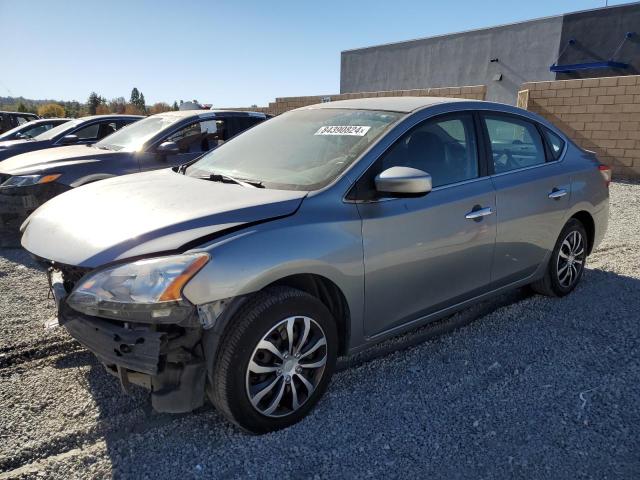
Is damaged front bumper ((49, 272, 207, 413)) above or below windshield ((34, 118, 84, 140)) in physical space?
below

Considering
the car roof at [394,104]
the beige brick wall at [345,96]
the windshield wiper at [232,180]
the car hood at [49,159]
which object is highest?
the beige brick wall at [345,96]

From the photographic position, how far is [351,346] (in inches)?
115

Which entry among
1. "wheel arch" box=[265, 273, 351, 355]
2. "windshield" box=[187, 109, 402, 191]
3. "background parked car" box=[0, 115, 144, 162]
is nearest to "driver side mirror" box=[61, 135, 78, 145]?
"background parked car" box=[0, 115, 144, 162]

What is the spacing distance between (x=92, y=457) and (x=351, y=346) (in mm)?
1444

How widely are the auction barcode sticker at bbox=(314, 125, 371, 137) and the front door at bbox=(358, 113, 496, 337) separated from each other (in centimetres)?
26

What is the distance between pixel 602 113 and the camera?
11781 millimetres

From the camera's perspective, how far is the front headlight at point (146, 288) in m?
2.22

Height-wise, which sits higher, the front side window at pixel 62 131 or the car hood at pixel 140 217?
the front side window at pixel 62 131

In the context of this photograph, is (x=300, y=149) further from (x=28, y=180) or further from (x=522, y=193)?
(x=28, y=180)

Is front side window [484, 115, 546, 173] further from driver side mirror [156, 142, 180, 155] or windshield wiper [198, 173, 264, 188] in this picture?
driver side mirror [156, 142, 180, 155]

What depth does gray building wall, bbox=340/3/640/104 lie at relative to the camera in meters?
20.1

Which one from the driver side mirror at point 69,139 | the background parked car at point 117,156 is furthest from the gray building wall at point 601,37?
the driver side mirror at point 69,139

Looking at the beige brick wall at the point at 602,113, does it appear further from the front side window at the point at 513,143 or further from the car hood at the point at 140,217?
the car hood at the point at 140,217

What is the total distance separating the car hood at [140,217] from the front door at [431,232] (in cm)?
59
